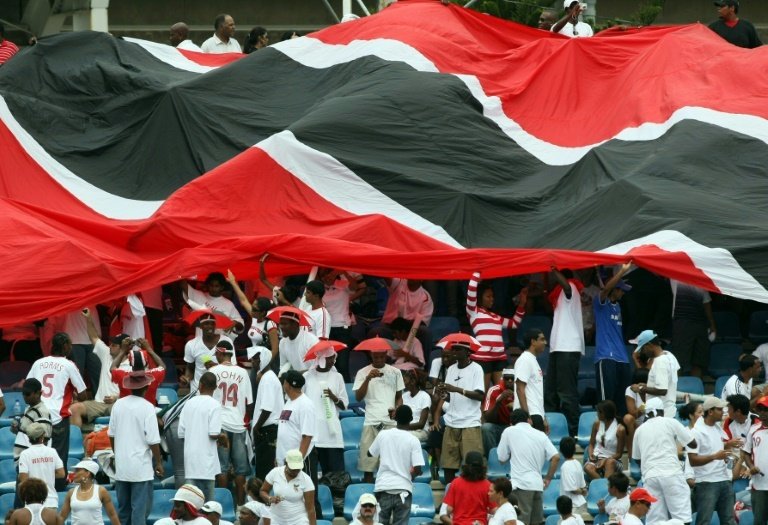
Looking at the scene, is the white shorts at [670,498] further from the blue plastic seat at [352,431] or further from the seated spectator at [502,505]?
the blue plastic seat at [352,431]

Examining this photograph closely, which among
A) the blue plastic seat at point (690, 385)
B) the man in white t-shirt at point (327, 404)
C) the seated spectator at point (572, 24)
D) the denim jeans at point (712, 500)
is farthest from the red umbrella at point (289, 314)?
the seated spectator at point (572, 24)

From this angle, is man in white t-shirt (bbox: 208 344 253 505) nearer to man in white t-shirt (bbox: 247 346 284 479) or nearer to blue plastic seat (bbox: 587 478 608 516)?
man in white t-shirt (bbox: 247 346 284 479)

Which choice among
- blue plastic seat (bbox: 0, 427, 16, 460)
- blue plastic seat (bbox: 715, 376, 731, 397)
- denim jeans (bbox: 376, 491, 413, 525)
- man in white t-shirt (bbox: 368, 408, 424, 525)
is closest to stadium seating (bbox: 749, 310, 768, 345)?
blue plastic seat (bbox: 715, 376, 731, 397)

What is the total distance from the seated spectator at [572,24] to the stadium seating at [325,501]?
7.65 m

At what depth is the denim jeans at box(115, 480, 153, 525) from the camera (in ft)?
52.0

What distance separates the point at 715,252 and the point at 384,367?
3338 mm

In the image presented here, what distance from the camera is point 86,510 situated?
1528 cm

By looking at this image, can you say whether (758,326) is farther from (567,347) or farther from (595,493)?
(595,493)

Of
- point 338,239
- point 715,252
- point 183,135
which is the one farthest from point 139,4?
point 715,252

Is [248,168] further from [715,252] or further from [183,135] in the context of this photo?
[715,252]

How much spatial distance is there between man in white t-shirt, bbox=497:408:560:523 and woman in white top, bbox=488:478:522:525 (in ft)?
2.67

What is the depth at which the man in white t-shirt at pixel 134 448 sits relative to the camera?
15.8 m

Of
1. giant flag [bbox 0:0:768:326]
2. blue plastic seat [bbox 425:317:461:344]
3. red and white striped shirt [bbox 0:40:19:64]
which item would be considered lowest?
blue plastic seat [bbox 425:317:461:344]

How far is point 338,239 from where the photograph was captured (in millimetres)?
18516
